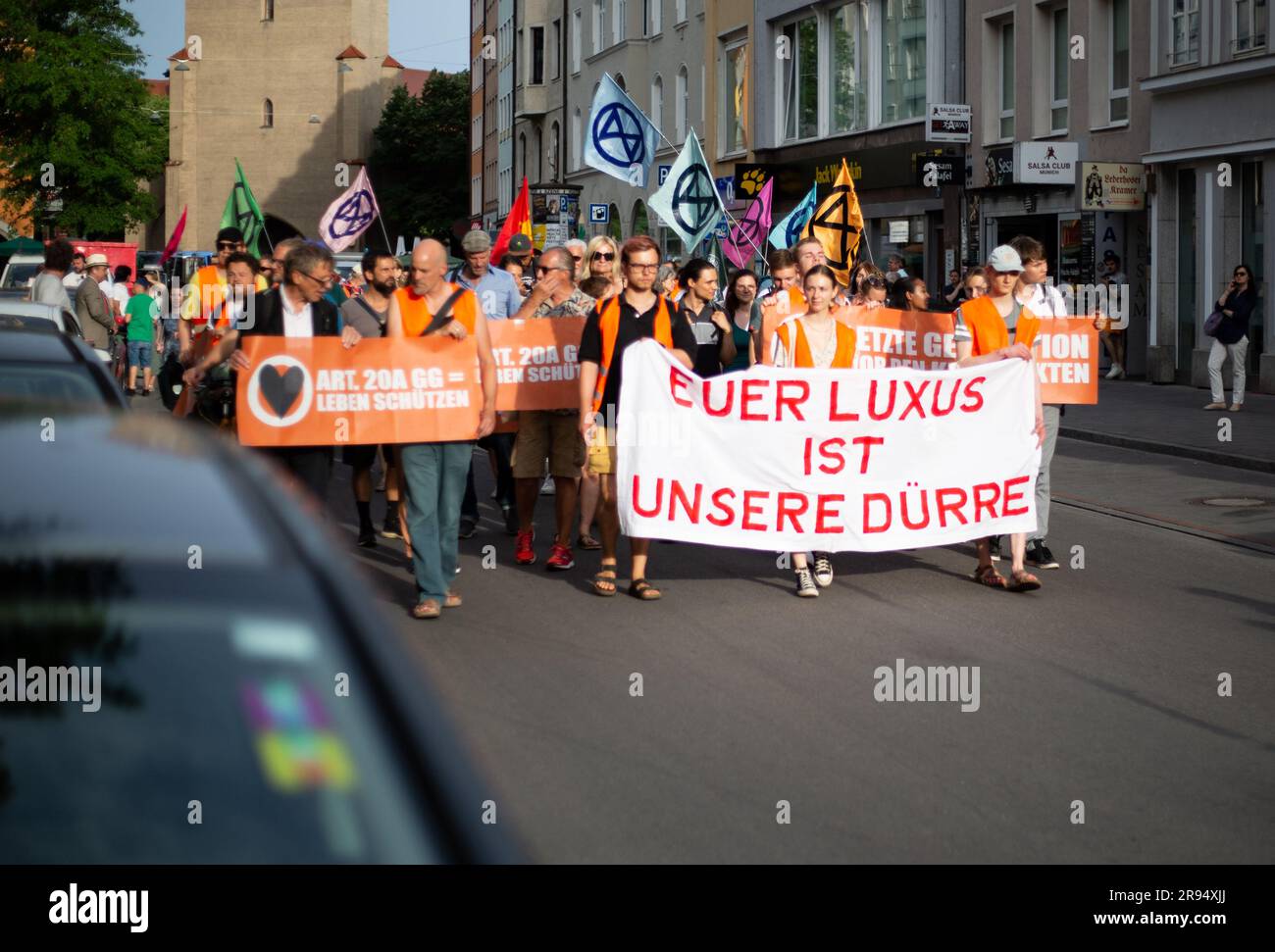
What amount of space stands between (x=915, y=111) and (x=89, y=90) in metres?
48.1

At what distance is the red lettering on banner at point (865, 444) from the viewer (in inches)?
414

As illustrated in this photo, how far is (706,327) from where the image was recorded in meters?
11.8

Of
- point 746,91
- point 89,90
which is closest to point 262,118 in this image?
point 89,90

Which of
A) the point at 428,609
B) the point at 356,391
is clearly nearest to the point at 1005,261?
the point at 356,391

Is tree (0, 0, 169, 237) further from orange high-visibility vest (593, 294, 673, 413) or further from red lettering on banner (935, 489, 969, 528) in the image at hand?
red lettering on banner (935, 489, 969, 528)

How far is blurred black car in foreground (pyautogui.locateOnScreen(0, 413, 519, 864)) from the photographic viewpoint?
6.20 feet

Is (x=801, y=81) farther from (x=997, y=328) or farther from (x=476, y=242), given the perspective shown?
(x=997, y=328)

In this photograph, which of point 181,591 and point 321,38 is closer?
point 181,591

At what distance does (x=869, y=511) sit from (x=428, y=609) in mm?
2697

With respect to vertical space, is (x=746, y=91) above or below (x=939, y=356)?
above

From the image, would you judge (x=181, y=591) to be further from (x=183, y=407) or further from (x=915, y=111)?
(x=915, y=111)

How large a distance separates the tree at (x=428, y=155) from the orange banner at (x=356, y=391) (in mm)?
93278

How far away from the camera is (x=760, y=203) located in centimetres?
2988

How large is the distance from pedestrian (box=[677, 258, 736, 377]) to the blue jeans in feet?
7.64
